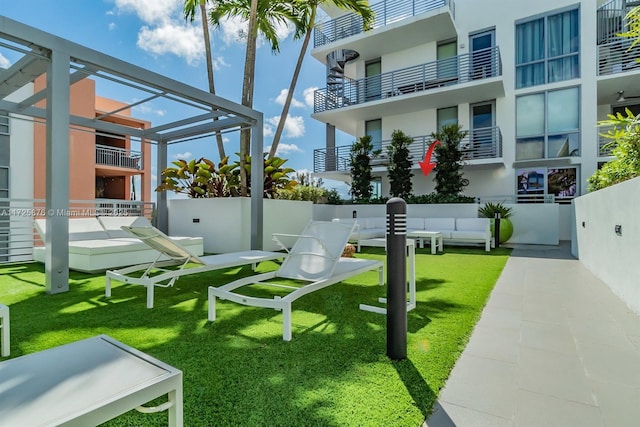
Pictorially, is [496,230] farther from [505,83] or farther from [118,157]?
[118,157]

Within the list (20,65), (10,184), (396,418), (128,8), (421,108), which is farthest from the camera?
(421,108)

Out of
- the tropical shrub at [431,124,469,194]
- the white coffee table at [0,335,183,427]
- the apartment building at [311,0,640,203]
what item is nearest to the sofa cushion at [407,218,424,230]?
the tropical shrub at [431,124,469,194]

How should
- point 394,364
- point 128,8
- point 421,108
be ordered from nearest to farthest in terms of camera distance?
point 394,364, point 128,8, point 421,108

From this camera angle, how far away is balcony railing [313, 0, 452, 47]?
1404 cm

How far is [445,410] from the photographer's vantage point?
6.12ft

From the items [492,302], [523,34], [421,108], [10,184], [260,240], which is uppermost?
[523,34]

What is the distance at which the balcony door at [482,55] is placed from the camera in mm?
13150

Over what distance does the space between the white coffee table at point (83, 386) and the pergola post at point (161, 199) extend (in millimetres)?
8483

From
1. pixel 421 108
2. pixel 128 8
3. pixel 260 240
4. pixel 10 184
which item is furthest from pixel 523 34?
pixel 10 184

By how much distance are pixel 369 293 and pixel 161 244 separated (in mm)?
2845

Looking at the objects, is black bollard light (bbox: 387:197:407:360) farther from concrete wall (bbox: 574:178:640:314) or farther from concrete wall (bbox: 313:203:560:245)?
concrete wall (bbox: 313:203:560:245)

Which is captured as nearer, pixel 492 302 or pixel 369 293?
pixel 492 302

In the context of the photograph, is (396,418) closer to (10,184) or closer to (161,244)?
(161,244)

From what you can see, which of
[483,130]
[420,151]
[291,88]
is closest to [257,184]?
[291,88]
